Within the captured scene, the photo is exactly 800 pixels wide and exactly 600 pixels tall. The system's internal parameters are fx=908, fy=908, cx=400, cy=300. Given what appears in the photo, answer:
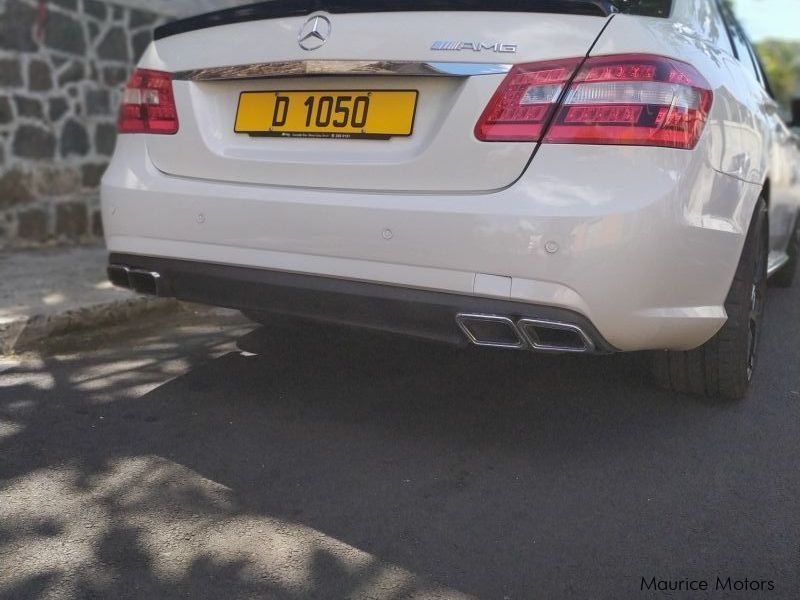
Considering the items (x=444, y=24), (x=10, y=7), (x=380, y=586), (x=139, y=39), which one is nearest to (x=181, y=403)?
(x=380, y=586)

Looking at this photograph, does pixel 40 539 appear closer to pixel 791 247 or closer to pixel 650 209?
pixel 650 209

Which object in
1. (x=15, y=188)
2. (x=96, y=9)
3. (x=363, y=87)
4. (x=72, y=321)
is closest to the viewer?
(x=363, y=87)

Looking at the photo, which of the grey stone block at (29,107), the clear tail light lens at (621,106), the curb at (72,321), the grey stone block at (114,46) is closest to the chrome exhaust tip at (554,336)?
the clear tail light lens at (621,106)

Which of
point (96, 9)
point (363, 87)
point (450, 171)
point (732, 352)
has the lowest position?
point (732, 352)

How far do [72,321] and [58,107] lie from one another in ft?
8.28

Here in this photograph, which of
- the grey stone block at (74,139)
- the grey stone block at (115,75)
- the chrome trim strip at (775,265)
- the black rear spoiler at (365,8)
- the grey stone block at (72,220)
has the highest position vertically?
the black rear spoiler at (365,8)

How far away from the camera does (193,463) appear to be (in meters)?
2.80

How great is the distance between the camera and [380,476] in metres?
2.75

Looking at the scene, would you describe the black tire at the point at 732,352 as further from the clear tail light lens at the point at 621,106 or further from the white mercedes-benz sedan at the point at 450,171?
the clear tail light lens at the point at 621,106

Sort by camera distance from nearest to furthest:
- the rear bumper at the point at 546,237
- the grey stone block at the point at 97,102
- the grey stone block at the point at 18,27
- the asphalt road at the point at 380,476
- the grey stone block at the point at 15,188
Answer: the asphalt road at the point at 380,476 → the rear bumper at the point at 546,237 → the grey stone block at the point at 18,27 → the grey stone block at the point at 15,188 → the grey stone block at the point at 97,102

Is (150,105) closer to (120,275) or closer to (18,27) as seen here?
(120,275)

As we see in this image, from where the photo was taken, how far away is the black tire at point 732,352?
321 cm

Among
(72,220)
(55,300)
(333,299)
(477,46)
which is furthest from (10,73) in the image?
(477,46)

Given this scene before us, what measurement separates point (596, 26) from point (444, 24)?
428 millimetres
